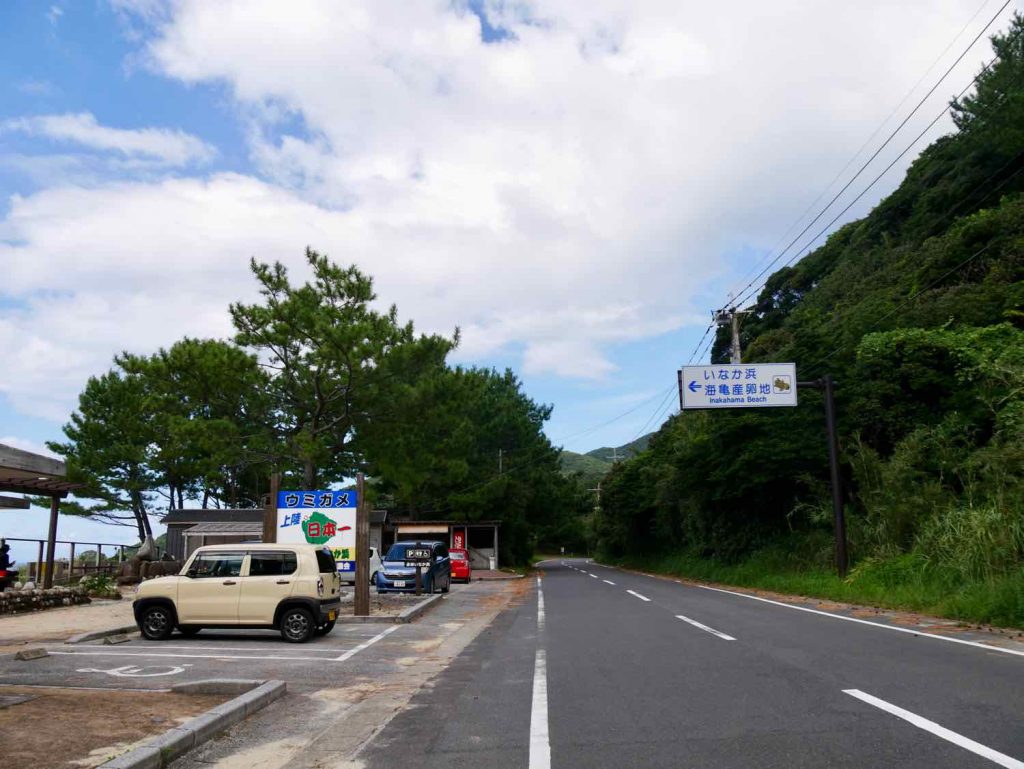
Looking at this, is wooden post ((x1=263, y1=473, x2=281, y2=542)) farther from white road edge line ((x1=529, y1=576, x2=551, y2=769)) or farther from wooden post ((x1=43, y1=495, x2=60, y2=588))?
white road edge line ((x1=529, y1=576, x2=551, y2=769))

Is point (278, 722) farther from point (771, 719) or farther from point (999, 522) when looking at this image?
point (999, 522)

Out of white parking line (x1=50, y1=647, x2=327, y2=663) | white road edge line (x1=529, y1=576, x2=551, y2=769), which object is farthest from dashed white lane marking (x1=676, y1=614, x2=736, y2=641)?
white parking line (x1=50, y1=647, x2=327, y2=663)

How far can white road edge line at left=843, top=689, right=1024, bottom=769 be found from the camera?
4898 mm

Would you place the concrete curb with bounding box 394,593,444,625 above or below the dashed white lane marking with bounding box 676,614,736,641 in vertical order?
below

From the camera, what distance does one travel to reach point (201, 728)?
5980 mm

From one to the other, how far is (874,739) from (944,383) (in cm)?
2281

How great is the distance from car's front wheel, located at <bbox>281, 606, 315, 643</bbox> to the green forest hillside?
36.9 feet

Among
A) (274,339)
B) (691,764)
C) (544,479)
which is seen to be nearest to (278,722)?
(691,764)

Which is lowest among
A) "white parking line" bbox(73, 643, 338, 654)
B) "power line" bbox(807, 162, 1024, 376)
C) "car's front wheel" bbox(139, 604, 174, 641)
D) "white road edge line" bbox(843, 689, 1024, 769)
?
"white parking line" bbox(73, 643, 338, 654)

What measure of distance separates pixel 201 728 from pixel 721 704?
174 inches

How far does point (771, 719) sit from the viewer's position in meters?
6.29

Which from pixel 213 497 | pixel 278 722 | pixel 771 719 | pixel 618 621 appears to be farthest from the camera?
pixel 213 497

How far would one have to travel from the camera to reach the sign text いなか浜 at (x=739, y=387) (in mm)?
23047

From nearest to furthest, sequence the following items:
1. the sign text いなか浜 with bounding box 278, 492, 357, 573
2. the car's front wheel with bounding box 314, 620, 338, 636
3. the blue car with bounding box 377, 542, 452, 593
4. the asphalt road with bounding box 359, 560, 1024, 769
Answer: the asphalt road with bounding box 359, 560, 1024, 769 < the car's front wheel with bounding box 314, 620, 338, 636 < the sign text いなか浜 with bounding box 278, 492, 357, 573 < the blue car with bounding box 377, 542, 452, 593
